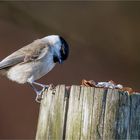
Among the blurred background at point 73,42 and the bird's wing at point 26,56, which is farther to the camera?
the blurred background at point 73,42

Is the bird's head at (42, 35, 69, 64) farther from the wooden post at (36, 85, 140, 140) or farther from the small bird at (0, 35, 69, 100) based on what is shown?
the wooden post at (36, 85, 140, 140)

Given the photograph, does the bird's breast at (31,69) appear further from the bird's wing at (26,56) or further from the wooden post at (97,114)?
the wooden post at (97,114)

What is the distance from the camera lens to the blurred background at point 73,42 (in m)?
6.40

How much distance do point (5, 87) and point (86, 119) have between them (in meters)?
3.98

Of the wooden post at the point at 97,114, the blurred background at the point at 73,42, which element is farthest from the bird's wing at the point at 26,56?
the wooden post at the point at 97,114

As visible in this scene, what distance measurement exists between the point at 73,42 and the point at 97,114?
14.2ft

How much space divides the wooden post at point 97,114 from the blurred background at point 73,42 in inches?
143

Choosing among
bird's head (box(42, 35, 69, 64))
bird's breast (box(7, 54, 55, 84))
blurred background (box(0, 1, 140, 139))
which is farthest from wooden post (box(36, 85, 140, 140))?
→ blurred background (box(0, 1, 140, 139))

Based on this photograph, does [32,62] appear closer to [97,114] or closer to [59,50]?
[59,50]

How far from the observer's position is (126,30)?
23.4ft

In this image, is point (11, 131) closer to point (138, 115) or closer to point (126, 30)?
point (126, 30)

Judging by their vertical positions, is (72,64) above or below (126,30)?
below

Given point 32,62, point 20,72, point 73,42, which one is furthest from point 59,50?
point 73,42

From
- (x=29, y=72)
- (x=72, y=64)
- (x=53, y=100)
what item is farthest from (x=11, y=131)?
(x=53, y=100)
